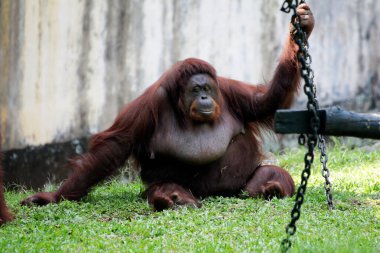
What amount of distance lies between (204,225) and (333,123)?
1.38 m

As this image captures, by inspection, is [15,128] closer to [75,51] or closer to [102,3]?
[75,51]

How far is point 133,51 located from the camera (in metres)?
8.63

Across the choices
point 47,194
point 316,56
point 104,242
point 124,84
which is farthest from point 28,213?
point 316,56

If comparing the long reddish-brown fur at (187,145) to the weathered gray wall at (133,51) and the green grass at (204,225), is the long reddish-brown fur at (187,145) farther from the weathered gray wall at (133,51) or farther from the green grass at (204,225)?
the weathered gray wall at (133,51)

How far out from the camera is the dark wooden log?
362 cm

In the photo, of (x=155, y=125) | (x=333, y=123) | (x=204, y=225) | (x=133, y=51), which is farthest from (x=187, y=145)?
(x=133, y=51)

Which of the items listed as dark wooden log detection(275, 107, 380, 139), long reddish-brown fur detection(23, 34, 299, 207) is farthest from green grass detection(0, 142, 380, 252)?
dark wooden log detection(275, 107, 380, 139)

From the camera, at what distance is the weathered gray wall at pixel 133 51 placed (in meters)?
8.59

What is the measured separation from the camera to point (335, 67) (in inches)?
347

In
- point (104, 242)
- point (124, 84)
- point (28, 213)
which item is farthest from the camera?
point (124, 84)

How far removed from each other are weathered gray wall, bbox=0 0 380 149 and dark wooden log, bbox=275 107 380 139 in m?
5.05

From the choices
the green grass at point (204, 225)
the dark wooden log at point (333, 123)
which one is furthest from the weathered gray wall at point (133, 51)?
the dark wooden log at point (333, 123)

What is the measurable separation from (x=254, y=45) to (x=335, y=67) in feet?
3.41

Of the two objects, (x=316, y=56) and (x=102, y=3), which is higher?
(x=102, y=3)
